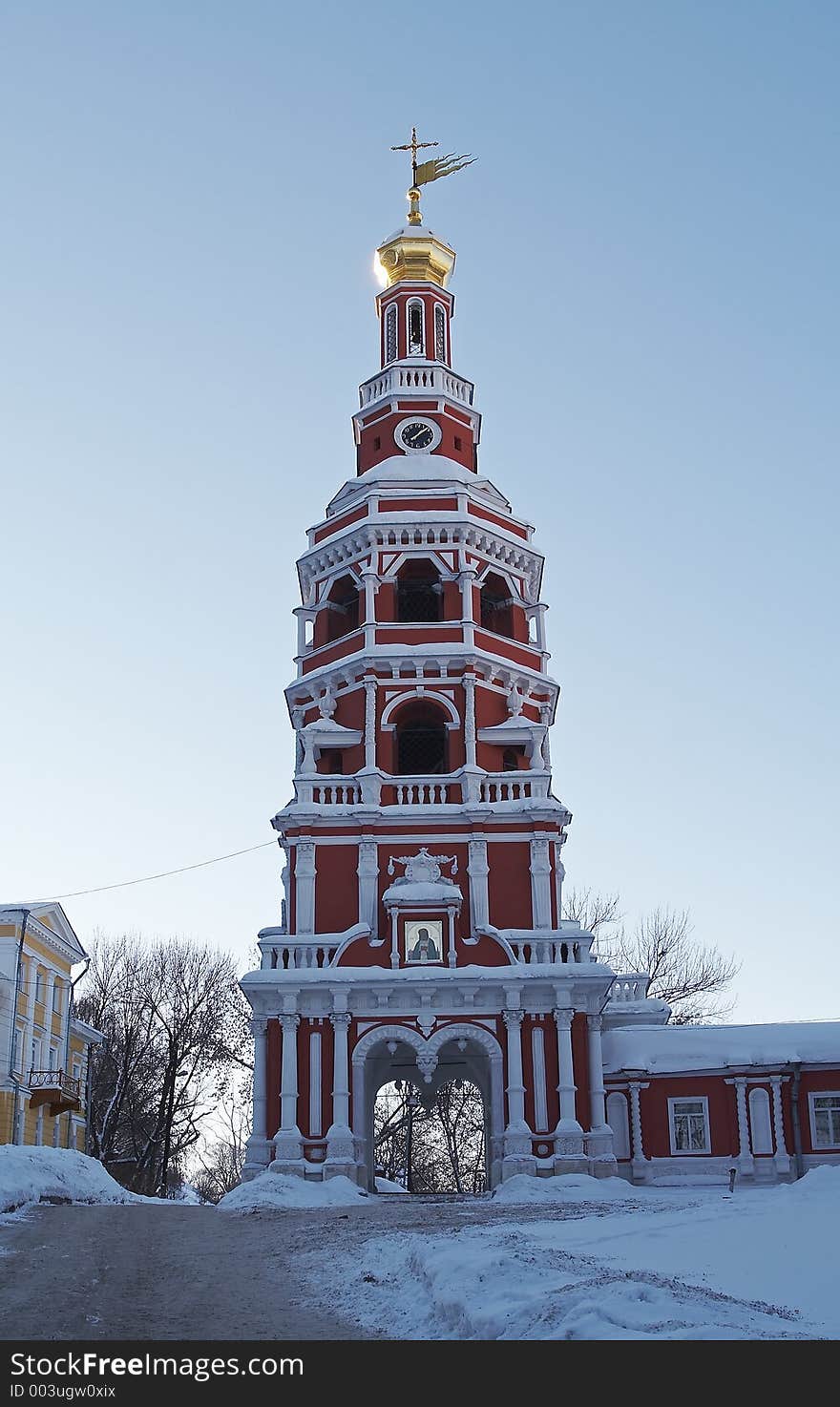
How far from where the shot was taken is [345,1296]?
37.4ft

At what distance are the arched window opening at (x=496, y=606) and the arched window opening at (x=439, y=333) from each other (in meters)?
7.70

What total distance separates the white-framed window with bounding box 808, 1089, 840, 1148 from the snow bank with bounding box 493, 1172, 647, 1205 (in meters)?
5.32

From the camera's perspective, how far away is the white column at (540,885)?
1195 inches

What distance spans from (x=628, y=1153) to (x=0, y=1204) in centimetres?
1443

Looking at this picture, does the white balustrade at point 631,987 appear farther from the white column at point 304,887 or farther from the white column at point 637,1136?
the white column at point 304,887

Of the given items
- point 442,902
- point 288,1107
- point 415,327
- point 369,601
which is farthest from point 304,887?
point 415,327

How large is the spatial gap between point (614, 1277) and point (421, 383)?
3149 centimetres

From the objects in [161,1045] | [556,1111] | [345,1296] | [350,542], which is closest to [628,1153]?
[556,1111]

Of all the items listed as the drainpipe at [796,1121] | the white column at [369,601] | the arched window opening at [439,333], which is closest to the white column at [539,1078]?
the drainpipe at [796,1121]

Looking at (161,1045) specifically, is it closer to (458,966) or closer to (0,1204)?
(458,966)

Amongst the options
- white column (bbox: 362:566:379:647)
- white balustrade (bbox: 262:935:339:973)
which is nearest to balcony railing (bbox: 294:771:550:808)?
white balustrade (bbox: 262:935:339:973)

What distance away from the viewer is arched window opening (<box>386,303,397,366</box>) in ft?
132

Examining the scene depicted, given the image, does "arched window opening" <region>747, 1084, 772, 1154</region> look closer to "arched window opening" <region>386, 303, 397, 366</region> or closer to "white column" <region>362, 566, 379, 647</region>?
"white column" <region>362, 566, 379, 647</region>

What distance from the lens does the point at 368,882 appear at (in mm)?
30766
